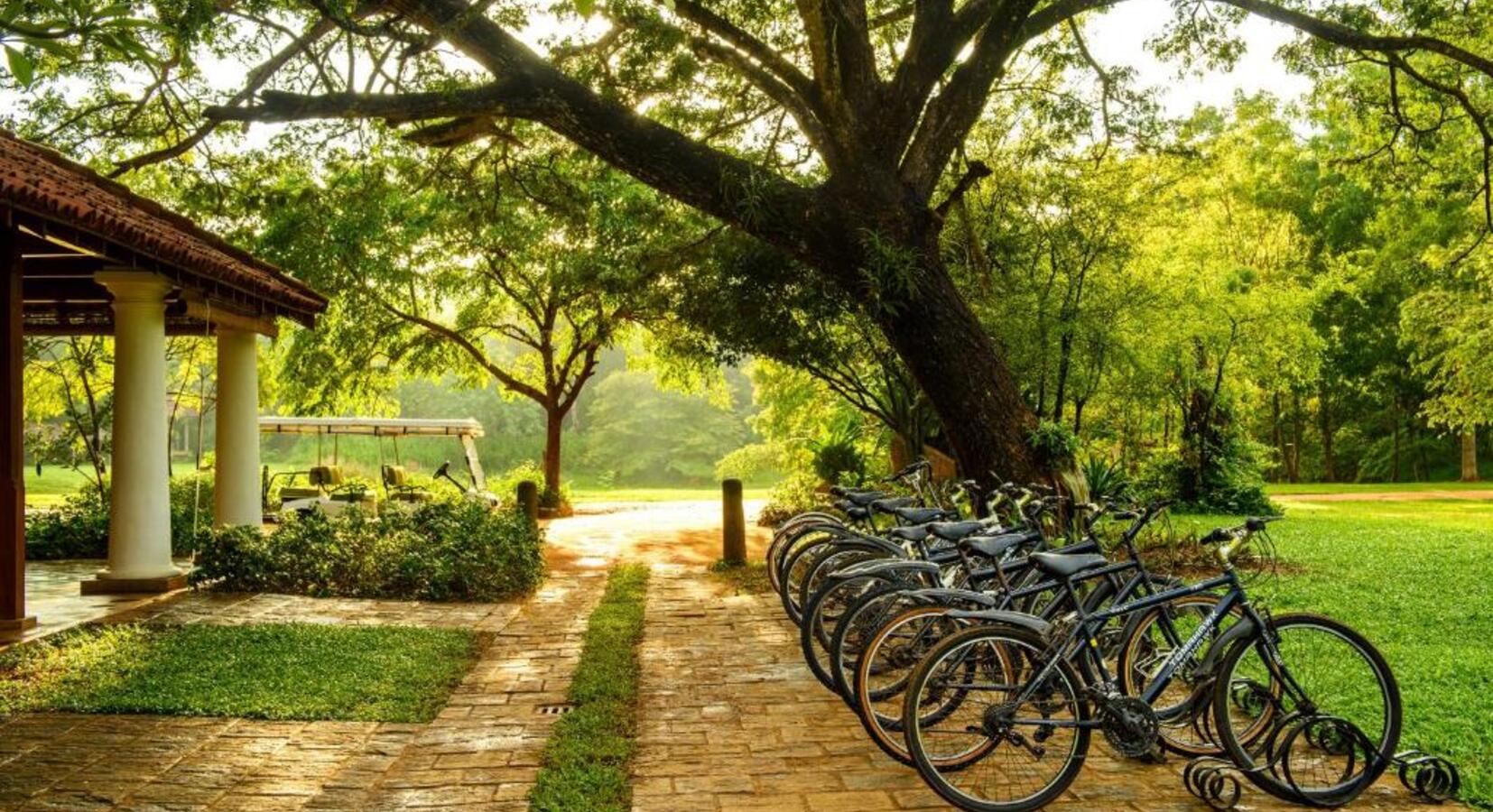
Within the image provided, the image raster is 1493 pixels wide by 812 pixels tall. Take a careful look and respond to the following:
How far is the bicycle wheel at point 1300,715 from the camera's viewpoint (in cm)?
433

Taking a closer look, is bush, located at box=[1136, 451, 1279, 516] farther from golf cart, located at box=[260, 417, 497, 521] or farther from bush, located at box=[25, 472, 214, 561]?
bush, located at box=[25, 472, 214, 561]

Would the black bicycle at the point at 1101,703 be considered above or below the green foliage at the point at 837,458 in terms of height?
below

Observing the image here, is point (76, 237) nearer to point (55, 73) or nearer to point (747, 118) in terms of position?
point (55, 73)

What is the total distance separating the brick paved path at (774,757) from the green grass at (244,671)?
4.74 ft

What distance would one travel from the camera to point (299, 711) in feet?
19.1

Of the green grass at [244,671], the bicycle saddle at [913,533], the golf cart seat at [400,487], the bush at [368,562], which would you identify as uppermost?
the bicycle saddle at [913,533]

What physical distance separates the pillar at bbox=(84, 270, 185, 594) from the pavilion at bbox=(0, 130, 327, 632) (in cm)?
1

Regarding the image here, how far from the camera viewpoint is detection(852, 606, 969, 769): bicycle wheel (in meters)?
4.57

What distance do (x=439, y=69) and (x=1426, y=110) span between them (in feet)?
35.4

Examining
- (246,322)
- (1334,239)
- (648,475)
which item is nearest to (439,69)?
(246,322)

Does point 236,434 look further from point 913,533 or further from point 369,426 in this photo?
point 913,533

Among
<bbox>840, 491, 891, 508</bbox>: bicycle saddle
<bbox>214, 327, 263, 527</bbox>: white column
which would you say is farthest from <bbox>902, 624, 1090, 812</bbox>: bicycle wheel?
<bbox>214, 327, 263, 527</bbox>: white column

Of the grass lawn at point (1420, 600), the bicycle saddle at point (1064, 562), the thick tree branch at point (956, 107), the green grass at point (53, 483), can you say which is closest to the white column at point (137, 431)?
the thick tree branch at point (956, 107)

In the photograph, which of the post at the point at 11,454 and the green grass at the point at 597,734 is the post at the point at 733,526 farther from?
the post at the point at 11,454
